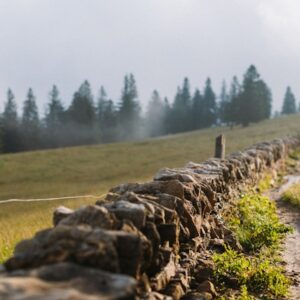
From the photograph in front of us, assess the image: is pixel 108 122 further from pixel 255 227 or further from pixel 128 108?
pixel 255 227

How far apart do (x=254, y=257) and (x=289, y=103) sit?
389ft

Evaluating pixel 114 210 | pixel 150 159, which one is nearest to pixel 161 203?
pixel 114 210

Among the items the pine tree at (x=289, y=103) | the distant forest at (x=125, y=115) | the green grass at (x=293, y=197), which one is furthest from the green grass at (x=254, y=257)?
the pine tree at (x=289, y=103)

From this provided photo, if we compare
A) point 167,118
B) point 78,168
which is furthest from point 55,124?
point 78,168

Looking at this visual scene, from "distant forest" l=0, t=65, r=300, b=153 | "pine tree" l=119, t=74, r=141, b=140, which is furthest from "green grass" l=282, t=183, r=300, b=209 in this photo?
"pine tree" l=119, t=74, r=141, b=140

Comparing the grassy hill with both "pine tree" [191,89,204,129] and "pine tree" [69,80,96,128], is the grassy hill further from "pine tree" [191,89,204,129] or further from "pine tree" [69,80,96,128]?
"pine tree" [191,89,204,129]

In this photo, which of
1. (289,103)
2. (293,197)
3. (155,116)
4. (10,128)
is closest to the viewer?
(293,197)

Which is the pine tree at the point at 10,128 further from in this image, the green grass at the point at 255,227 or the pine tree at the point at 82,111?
the green grass at the point at 255,227

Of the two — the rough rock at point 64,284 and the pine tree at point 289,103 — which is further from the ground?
the pine tree at point 289,103

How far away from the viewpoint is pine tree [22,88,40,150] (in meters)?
78.4

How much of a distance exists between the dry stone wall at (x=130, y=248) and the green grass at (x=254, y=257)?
0.23 metres

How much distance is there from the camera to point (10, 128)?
7850cm

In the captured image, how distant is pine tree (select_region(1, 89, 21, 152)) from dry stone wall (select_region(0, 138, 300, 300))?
2678 inches

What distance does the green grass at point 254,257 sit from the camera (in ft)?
17.9
